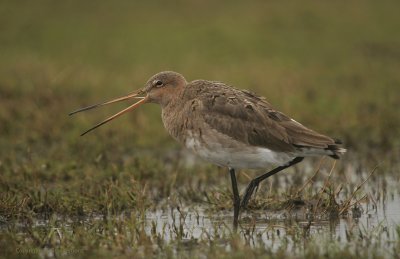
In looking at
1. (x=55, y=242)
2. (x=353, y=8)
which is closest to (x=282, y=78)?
(x=353, y=8)

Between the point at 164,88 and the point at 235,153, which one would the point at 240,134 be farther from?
the point at 164,88

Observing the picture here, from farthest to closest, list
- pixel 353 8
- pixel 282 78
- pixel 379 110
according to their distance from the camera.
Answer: pixel 353 8, pixel 282 78, pixel 379 110

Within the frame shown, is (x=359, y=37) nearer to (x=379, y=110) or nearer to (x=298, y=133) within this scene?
(x=379, y=110)

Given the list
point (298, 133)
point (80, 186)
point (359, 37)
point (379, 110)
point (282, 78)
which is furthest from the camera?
point (359, 37)

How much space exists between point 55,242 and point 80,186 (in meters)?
2.10

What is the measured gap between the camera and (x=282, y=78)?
1452 centimetres

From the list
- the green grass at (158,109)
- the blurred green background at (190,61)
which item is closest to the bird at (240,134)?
the green grass at (158,109)

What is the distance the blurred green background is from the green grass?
38 millimetres

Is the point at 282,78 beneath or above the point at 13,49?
beneath

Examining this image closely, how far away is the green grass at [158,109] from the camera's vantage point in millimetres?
6816

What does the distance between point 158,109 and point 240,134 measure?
5873mm

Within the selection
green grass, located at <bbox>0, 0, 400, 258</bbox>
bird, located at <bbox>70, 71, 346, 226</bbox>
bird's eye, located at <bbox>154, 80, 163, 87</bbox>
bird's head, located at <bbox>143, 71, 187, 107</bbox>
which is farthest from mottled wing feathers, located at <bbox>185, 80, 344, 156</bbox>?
green grass, located at <bbox>0, 0, 400, 258</bbox>

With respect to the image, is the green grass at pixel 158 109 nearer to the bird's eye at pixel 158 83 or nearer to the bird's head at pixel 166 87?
the bird's head at pixel 166 87

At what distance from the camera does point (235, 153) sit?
7199mm
